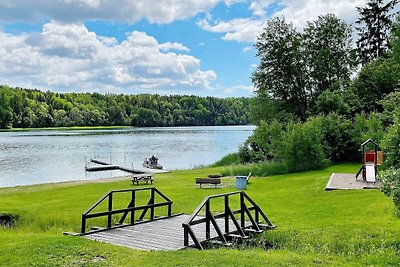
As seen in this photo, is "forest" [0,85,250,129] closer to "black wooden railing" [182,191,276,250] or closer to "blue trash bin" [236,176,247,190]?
"blue trash bin" [236,176,247,190]

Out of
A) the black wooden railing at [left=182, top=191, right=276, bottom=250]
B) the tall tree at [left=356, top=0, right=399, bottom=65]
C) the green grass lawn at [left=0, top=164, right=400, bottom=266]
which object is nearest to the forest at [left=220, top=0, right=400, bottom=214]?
the tall tree at [left=356, top=0, right=399, bottom=65]

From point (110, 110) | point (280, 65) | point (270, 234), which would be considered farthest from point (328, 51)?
point (110, 110)

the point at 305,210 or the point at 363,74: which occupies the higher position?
the point at 363,74

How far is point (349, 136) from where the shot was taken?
33.8 m

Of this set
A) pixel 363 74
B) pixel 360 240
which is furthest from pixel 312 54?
pixel 360 240

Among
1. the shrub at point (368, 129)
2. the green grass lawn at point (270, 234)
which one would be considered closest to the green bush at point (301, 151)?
the shrub at point (368, 129)

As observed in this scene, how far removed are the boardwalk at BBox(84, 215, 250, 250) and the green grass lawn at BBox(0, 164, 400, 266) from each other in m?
0.70

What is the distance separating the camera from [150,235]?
11.3 metres

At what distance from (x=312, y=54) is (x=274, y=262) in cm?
4276

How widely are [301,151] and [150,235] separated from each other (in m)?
19.8

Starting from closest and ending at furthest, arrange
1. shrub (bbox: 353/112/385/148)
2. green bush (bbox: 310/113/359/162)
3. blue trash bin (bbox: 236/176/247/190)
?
blue trash bin (bbox: 236/176/247/190)
shrub (bbox: 353/112/385/148)
green bush (bbox: 310/113/359/162)

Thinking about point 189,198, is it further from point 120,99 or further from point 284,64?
point 120,99

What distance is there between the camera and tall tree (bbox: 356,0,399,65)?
47875 mm

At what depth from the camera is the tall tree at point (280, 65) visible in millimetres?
47250
